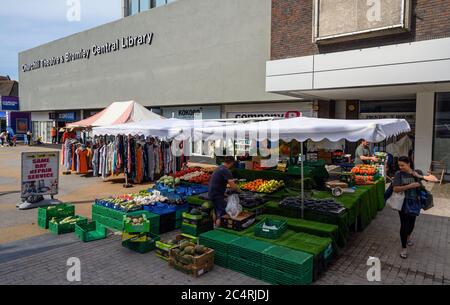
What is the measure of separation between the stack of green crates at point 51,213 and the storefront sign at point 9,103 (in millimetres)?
36523

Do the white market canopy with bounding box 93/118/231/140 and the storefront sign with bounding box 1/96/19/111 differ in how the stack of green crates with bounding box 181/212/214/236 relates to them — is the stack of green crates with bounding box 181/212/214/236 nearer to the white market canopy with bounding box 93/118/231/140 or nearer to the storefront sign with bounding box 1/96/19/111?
the white market canopy with bounding box 93/118/231/140

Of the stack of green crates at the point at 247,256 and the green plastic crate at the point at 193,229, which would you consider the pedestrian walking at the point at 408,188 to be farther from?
the green plastic crate at the point at 193,229

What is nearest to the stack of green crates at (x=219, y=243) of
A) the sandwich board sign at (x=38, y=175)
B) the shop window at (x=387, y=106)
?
the sandwich board sign at (x=38, y=175)

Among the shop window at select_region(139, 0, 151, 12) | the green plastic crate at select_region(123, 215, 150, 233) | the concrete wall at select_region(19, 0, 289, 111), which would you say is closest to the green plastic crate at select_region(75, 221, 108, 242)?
the green plastic crate at select_region(123, 215, 150, 233)

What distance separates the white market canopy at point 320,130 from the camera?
5.58 metres

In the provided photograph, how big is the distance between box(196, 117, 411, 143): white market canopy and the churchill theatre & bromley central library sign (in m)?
18.3

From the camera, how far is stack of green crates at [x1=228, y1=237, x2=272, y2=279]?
5.15 m

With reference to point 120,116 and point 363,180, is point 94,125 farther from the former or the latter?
point 363,180

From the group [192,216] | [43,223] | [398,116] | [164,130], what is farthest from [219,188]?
[398,116]

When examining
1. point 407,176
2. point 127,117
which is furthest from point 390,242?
point 127,117

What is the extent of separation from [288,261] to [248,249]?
69 centimetres

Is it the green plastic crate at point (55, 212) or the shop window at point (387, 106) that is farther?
the shop window at point (387, 106)

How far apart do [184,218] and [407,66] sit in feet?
30.9

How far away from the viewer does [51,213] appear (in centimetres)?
762
